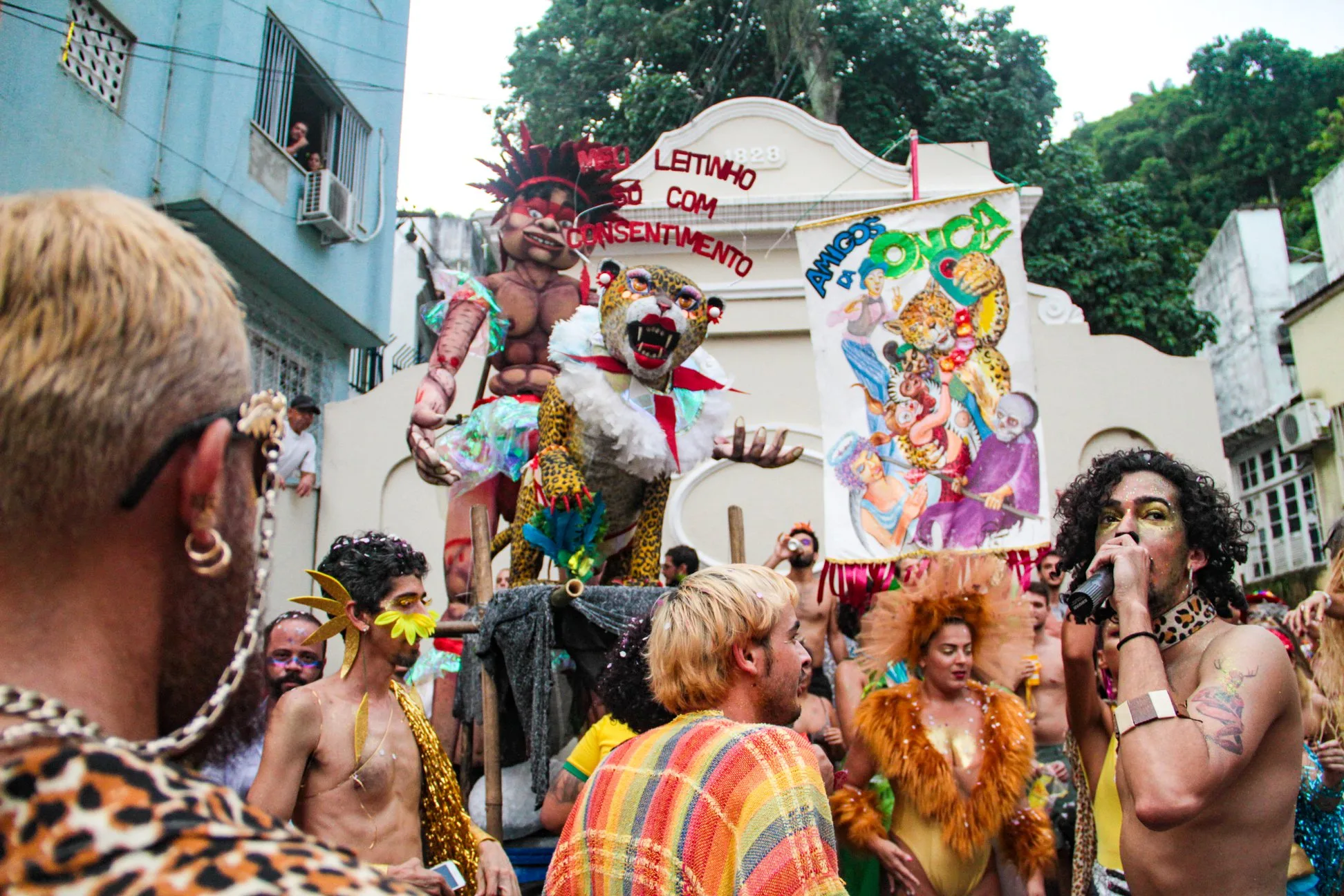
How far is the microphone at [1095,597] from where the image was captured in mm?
2377

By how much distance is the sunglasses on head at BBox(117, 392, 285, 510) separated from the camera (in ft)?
3.15

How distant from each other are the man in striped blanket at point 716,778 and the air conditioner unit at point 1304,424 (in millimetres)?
13721

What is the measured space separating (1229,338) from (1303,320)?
537 cm

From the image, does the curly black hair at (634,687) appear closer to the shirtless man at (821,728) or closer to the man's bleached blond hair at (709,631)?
the man's bleached blond hair at (709,631)

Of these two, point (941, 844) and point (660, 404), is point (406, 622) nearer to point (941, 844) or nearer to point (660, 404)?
point (660, 404)

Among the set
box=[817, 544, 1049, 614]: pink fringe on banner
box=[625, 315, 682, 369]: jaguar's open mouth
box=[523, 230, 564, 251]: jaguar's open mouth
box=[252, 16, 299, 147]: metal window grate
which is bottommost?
box=[817, 544, 1049, 614]: pink fringe on banner

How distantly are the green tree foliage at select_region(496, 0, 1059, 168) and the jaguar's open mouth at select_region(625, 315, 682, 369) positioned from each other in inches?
529

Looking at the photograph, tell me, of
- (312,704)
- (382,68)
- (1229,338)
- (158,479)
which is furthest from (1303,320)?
(158,479)

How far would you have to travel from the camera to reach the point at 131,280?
0.94 m

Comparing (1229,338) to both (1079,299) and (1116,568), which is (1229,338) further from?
(1116,568)

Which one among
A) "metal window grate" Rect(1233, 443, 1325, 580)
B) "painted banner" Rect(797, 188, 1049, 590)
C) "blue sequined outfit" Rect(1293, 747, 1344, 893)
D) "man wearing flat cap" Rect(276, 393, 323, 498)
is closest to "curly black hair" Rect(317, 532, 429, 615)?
"painted banner" Rect(797, 188, 1049, 590)

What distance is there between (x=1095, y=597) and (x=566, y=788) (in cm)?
223

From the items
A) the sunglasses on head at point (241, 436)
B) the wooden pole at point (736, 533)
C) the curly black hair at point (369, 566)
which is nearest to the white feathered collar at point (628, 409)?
the wooden pole at point (736, 533)

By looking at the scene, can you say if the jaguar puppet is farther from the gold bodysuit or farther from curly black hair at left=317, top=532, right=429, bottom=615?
the gold bodysuit
